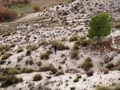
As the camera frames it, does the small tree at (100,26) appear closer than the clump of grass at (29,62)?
Yes

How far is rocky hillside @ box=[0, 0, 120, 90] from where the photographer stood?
1152 inches

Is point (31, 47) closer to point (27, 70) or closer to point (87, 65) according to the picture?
point (27, 70)

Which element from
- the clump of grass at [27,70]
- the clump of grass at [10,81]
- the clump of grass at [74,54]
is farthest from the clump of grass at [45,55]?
the clump of grass at [10,81]

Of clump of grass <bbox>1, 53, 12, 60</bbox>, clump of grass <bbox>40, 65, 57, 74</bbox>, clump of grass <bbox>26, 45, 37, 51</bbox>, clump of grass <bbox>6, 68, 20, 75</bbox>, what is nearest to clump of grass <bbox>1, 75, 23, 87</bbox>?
clump of grass <bbox>6, 68, 20, 75</bbox>

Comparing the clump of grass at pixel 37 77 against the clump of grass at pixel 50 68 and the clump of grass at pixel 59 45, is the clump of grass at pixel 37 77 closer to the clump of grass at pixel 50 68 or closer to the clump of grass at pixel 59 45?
the clump of grass at pixel 50 68

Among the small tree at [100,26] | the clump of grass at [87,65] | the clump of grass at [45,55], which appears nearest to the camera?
the clump of grass at [87,65]

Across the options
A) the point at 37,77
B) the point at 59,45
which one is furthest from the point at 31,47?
the point at 37,77

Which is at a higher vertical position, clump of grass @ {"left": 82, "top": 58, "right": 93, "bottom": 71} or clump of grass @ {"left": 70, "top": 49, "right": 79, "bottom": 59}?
clump of grass @ {"left": 70, "top": 49, "right": 79, "bottom": 59}

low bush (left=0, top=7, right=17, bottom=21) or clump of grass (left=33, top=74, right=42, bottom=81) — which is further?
low bush (left=0, top=7, right=17, bottom=21)

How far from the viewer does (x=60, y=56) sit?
35438 mm

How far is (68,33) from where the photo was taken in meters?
41.4

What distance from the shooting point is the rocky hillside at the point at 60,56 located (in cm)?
2925

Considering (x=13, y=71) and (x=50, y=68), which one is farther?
(x=13, y=71)

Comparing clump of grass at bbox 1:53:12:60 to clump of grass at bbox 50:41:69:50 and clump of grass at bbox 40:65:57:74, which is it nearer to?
clump of grass at bbox 50:41:69:50
